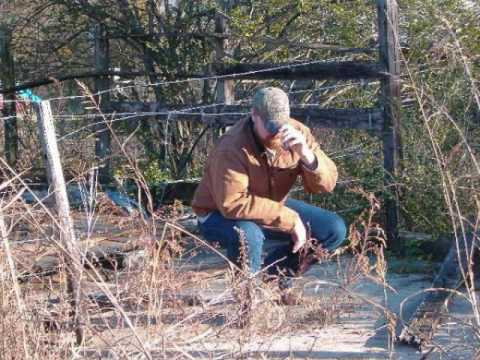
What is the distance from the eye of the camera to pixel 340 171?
8.31 meters

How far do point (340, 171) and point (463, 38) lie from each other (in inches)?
54.6

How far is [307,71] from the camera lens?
26.1ft

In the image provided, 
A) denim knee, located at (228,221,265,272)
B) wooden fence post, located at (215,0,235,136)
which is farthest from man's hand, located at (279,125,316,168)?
wooden fence post, located at (215,0,235,136)

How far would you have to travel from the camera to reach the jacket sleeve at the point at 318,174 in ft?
17.4

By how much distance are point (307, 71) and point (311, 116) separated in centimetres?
40

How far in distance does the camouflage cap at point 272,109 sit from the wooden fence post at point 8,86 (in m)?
6.27

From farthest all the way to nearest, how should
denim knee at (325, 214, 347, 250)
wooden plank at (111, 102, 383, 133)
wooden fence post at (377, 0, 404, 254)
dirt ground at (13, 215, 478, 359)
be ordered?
wooden plank at (111, 102, 383, 133)
wooden fence post at (377, 0, 404, 254)
denim knee at (325, 214, 347, 250)
dirt ground at (13, 215, 478, 359)

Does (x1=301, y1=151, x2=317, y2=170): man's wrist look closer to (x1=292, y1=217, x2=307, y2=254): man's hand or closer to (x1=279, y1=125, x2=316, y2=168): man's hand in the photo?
(x1=279, y1=125, x2=316, y2=168): man's hand

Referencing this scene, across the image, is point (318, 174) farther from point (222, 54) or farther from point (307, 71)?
point (222, 54)

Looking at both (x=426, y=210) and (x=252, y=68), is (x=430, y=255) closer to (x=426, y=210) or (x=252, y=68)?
(x=426, y=210)

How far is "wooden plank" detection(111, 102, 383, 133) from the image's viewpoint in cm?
748

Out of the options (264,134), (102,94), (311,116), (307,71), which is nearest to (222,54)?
(102,94)

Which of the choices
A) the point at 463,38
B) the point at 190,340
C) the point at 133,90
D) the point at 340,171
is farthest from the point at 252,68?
the point at 190,340

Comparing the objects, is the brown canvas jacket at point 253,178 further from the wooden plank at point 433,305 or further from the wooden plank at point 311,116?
the wooden plank at point 311,116
